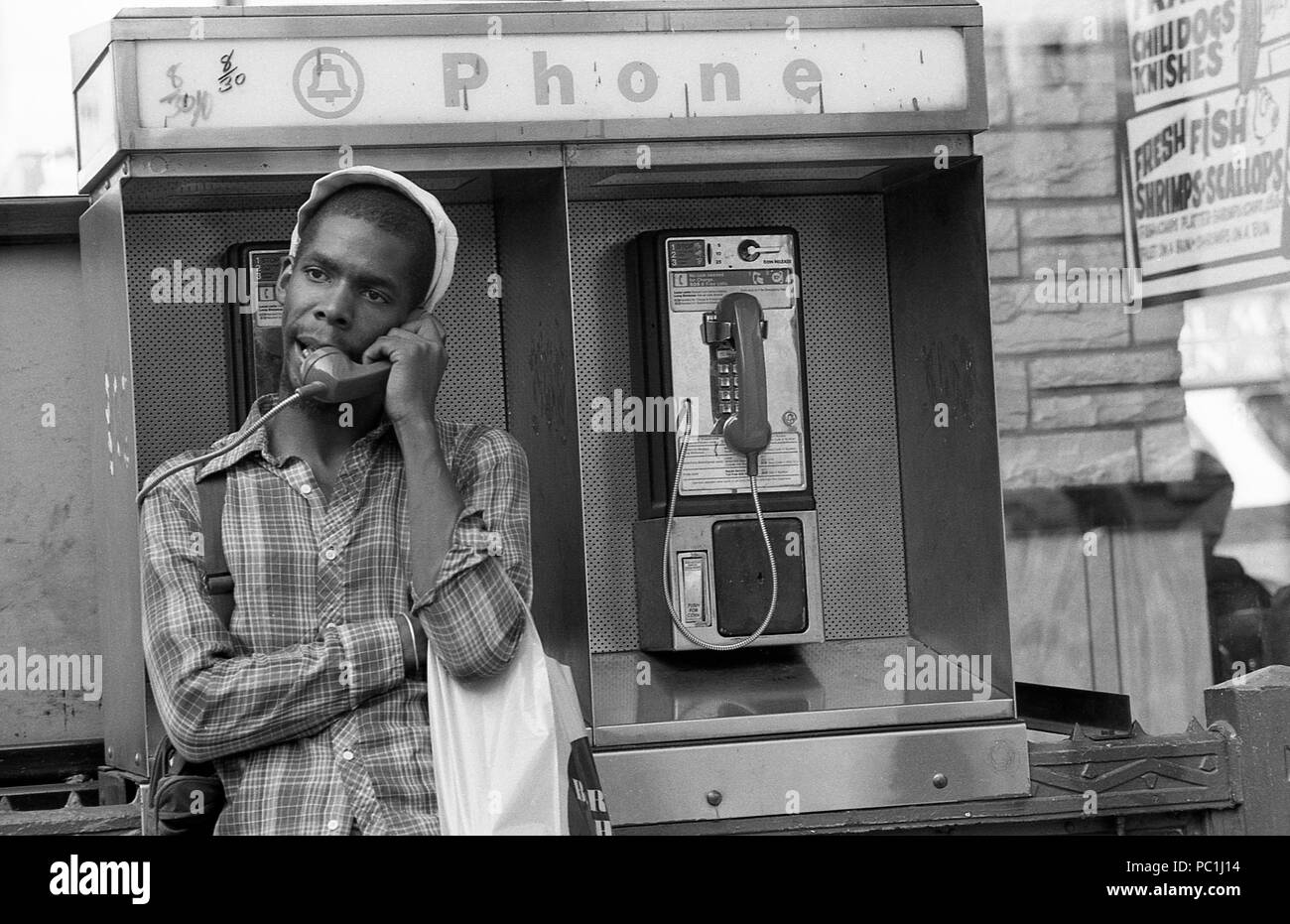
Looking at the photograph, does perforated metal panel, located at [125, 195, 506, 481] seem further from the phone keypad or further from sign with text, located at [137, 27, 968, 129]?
the phone keypad

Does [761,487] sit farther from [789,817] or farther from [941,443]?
[789,817]

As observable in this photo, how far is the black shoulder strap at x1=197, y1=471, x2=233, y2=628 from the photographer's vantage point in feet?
7.64

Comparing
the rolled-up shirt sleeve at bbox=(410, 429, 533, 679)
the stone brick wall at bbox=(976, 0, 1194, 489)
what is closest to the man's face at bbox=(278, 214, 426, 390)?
the rolled-up shirt sleeve at bbox=(410, 429, 533, 679)

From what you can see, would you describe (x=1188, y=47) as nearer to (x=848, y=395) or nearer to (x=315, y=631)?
(x=848, y=395)

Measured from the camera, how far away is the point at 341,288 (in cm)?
248

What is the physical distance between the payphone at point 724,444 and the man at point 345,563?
759mm

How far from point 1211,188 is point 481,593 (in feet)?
10.4

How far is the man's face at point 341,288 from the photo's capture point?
8.13 feet

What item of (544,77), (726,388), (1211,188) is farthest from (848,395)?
(1211,188)

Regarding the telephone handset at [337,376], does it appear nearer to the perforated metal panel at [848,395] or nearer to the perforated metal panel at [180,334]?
the perforated metal panel at [180,334]

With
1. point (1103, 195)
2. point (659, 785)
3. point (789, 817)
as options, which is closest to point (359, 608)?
point (659, 785)

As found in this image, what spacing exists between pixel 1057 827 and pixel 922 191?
4.26ft

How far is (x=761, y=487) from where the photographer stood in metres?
3.27

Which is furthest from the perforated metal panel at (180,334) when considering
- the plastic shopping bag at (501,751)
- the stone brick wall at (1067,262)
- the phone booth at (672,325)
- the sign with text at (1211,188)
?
the sign with text at (1211,188)
